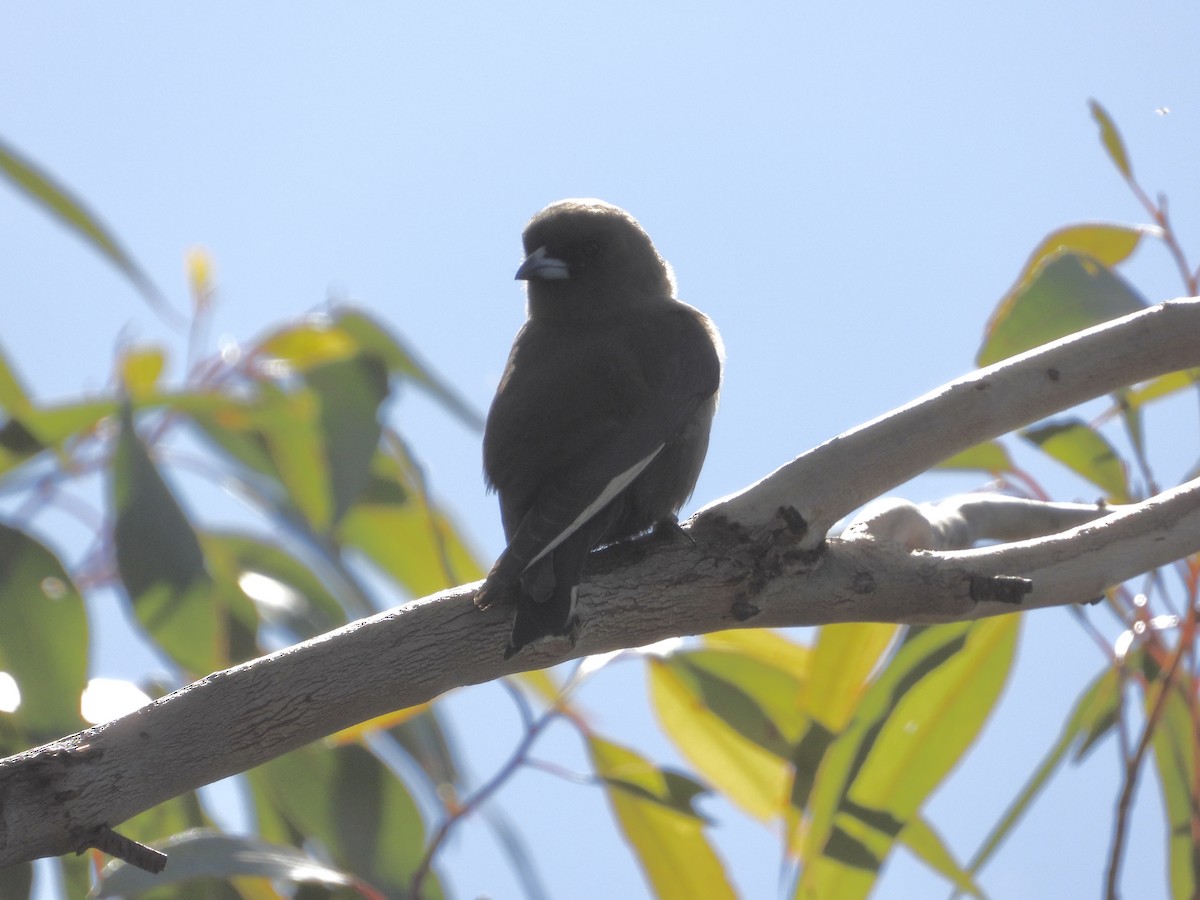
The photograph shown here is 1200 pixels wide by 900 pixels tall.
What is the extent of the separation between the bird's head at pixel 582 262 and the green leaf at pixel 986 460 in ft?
2.50

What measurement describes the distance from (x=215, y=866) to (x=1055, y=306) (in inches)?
67.1

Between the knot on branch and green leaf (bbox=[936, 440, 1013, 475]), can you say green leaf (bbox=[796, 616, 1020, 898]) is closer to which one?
green leaf (bbox=[936, 440, 1013, 475])

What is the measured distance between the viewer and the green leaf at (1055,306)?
222 centimetres

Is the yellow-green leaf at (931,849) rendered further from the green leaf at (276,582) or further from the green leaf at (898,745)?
the green leaf at (276,582)

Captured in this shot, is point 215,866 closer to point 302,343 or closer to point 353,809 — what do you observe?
point 353,809

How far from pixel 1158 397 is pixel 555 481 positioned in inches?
54.5

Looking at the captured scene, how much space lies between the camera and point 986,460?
2.43 metres

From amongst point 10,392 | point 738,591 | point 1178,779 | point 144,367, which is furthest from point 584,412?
point 144,367

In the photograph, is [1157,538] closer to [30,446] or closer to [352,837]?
[352,837]

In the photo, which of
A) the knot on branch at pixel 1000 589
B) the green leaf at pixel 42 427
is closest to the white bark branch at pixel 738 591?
the knot on branch at pixel 1000 589

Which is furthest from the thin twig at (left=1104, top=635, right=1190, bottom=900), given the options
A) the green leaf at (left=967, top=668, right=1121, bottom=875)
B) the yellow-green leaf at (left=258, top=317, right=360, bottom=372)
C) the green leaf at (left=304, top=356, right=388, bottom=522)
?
the yellow-green leaf at (left=258, top=317, right=360, bottom=372)

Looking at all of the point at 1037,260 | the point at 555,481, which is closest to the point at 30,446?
the point at 555,481

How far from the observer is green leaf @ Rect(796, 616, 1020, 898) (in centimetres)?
219

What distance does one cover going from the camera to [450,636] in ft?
5.32
